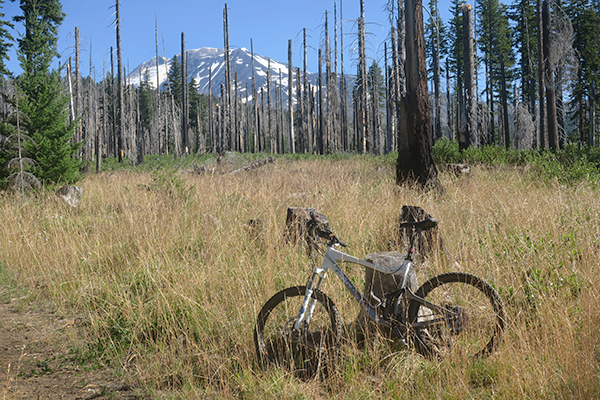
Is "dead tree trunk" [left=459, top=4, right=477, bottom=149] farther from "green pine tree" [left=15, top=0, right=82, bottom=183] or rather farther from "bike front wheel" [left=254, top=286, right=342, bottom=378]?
"bike front wheel" [left=254, top=286, right=342, bottom=378]

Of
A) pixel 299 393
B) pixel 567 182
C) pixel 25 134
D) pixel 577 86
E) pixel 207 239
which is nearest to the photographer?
pixel 299 393

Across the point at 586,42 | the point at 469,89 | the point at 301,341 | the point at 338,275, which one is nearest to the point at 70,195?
the point at 301,341

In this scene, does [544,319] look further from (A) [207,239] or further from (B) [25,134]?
(B) [25,134]

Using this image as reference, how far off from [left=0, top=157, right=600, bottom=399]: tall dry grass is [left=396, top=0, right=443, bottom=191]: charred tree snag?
1.59 metres

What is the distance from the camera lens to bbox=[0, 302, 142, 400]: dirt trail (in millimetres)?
2943

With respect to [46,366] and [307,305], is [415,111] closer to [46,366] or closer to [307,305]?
[307,305]

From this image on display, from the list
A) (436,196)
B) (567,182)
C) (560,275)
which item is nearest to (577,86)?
(567,182)

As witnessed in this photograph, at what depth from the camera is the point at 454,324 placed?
2.68 metres

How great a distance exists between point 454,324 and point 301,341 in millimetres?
1035

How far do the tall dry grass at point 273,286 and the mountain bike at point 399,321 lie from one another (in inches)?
4.4

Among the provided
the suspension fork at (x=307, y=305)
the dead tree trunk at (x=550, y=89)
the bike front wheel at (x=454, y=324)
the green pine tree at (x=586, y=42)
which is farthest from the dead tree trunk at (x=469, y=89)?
the green pine tree at (x=586, y=42)

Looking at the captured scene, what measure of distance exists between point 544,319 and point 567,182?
6.63m

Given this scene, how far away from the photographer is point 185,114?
99.5 ft

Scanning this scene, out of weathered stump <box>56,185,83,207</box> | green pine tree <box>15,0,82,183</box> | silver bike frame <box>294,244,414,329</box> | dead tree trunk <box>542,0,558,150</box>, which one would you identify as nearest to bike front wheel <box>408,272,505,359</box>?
silver bike frame <box>294,244,414,329</box>
